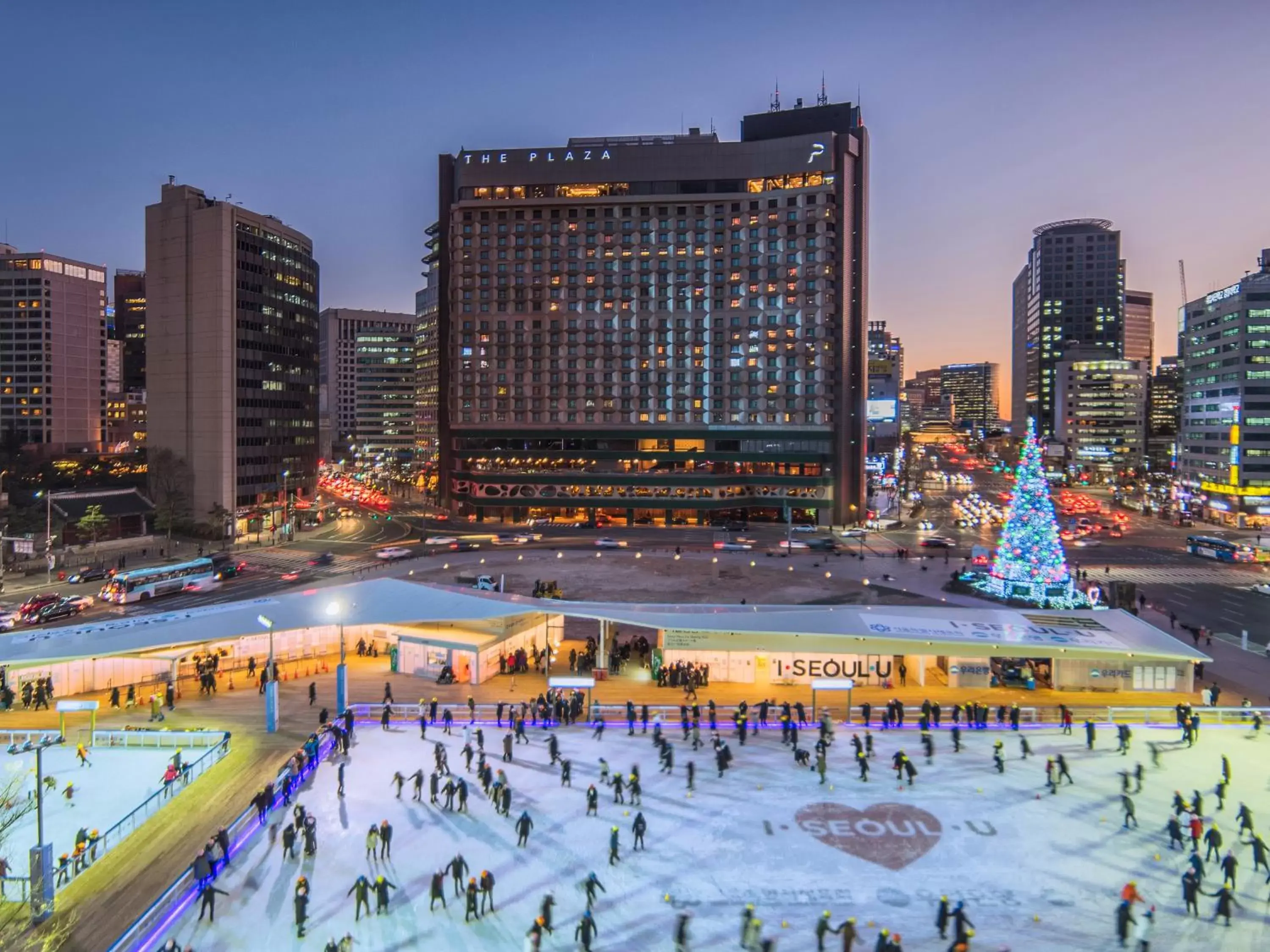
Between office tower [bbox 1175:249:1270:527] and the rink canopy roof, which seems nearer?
the rink canopy roof

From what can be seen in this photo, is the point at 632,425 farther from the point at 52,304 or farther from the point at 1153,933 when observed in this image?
the point at 52,304

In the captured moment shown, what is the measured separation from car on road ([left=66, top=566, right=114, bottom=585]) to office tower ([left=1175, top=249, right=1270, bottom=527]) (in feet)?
384

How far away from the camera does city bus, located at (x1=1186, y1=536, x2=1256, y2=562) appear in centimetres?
6806

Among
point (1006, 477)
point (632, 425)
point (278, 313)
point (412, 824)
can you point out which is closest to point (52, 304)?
point (278, 313)

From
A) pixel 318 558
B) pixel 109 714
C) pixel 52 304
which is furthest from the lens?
pixel 52 304

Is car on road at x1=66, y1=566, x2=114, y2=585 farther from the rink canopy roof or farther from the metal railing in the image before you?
the metal railing

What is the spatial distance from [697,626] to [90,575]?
47.9 m

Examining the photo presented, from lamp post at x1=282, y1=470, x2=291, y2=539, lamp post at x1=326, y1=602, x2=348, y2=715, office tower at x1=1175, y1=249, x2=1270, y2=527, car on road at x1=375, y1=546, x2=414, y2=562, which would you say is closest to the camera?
lamp post at x1=326, y1=602, x2=348, y2=715

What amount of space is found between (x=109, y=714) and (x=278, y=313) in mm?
74969

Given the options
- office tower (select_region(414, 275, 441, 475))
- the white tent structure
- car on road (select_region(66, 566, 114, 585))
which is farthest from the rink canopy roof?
office tower (select_region(414, 275, 441, 475))

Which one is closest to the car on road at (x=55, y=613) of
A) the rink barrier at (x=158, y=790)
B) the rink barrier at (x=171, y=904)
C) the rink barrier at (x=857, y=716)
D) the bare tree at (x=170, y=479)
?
the rink barrier at (x=158, y=790)

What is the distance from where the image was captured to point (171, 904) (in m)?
16.5

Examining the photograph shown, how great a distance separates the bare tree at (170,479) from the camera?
78.6 m

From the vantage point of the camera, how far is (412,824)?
20625mm
